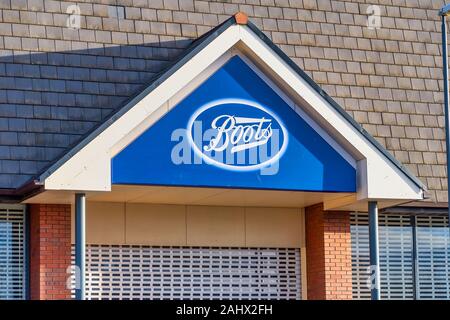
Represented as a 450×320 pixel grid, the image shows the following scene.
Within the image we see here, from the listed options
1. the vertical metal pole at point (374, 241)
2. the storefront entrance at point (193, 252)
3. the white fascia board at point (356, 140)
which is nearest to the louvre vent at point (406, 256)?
the storefront entrance at point (193, 252)

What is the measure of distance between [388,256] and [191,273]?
4046mm

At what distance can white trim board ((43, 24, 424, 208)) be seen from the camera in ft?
55.8

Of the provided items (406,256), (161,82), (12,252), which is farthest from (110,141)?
(406,256)

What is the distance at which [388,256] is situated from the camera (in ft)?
69.6

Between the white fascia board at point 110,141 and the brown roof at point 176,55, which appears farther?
the brown roof at point 176,55

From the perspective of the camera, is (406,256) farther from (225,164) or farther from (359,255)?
(225,164)

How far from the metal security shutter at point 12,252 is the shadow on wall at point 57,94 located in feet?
4.18

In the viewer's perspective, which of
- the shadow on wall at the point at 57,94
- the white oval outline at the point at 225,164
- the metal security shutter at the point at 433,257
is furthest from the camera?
the metal security shutter at the point at 433,257

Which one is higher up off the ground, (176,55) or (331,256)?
(176,55)

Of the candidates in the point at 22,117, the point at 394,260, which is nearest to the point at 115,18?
the point at 22,117

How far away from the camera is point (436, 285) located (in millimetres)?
21484

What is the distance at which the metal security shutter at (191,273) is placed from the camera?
19.6m

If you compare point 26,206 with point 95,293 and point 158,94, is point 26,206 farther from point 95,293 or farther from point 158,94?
point 158,94

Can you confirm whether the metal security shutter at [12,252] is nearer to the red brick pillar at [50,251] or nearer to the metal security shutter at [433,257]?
the red brick pillar at [50,251]
